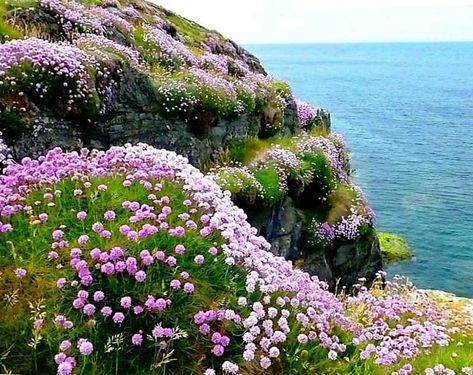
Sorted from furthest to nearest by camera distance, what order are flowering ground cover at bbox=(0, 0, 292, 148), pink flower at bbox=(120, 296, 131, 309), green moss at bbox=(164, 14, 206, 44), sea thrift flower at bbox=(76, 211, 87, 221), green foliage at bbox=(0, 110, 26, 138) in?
1. green moss at bbox=(164, 14, 206, 44)
2. flowering ground cover at bbox=(0, 0, 292, 148)
3. green foliage at bbox=(0, 110, 26, 138)
4. sea thrift flower at bbox=(76, 211, 87, 221)
5. pink flower at bbox=(120, 296, 131, 309)

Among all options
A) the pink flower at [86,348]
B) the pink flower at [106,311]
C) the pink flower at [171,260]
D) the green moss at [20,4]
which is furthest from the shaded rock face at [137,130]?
the pink flower at [86,348]

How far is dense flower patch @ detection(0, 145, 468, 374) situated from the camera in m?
5.50

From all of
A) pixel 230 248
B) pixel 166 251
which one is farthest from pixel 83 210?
pixel 230 248

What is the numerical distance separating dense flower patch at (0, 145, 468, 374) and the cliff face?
453cm

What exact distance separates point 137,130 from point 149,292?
957 centimetres

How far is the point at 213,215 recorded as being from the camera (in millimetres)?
7168

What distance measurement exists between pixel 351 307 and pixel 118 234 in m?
4.44

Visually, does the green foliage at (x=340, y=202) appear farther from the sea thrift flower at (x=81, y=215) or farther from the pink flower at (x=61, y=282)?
the pink flower at (x=61, y=282)

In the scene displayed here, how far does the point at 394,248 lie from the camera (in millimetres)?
38750

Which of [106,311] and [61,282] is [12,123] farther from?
[106,311]

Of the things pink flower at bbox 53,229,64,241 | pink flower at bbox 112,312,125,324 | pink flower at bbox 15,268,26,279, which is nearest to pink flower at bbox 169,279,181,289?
pink flower at bbox 112,312,125,324

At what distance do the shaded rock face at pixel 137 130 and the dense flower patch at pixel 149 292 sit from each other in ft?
16.2

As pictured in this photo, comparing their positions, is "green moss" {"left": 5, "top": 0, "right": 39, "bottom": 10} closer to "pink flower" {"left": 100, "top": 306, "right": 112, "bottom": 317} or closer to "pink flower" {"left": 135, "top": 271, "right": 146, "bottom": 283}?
"pink flower" {"left": 135, "top": 271, "right": 146, "bottom": 283}

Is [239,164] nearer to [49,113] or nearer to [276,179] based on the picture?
[276,179]
